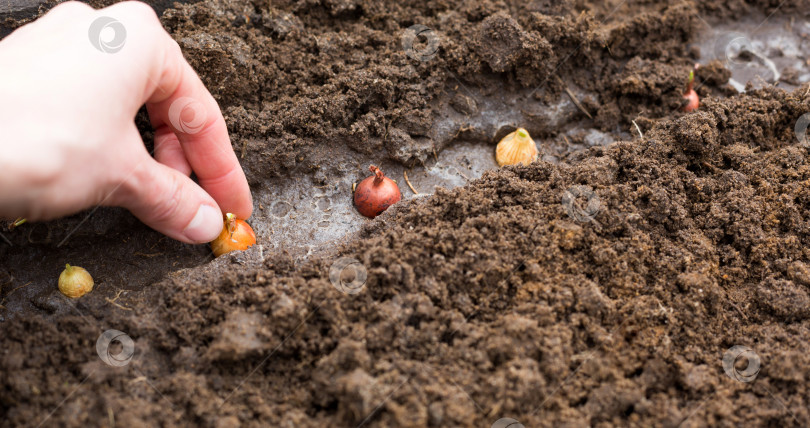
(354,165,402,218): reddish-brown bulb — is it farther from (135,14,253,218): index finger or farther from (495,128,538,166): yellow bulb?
(495,128,538,166): yellow bulb

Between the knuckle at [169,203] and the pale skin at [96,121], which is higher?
the pale skin at [96,121]

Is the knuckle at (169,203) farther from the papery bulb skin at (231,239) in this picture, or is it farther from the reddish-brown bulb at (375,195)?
the reddish-brown bulb at (375,195)

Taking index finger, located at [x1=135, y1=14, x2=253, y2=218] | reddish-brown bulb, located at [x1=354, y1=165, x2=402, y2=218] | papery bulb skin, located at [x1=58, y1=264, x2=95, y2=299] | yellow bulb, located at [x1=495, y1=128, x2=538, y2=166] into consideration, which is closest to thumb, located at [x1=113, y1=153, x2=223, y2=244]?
index finger, located at [x1=135, y1=14, x2=253, y2=218]

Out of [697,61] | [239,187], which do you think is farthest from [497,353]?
[697,61]

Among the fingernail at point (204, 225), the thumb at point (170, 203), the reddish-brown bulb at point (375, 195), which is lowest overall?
the reddish-brown bulb at point (375, 195)

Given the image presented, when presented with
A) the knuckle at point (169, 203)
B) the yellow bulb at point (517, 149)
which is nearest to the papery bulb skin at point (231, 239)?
the knuckle at point (169, 203)

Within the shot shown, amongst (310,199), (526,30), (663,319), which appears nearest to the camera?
(663,319)

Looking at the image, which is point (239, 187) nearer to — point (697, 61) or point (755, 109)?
point (755, 109)

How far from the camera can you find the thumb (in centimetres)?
188

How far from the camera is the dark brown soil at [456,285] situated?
1779 millimetres

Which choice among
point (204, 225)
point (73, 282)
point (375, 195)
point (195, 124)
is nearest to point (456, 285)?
point (375, 195)

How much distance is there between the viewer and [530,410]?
5.79 ft

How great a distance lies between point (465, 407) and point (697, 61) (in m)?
2.80

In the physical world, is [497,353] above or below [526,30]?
below
